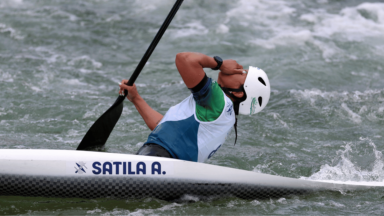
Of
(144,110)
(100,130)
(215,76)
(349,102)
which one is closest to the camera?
(144,110)

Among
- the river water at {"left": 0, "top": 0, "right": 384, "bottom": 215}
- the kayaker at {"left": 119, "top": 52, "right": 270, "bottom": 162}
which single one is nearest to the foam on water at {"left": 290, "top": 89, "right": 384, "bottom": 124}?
the river water at {"left": 0, "top": 0, "right": 384, "bottom": 215}

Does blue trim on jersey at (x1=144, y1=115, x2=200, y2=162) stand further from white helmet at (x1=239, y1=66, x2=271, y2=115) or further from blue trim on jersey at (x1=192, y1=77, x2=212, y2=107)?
white helmet at (x1=239, y1=66, x2=271, y2=115)

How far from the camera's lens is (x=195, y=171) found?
135 inches

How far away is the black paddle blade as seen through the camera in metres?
4.20

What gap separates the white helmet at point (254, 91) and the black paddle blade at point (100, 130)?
4.16 feet

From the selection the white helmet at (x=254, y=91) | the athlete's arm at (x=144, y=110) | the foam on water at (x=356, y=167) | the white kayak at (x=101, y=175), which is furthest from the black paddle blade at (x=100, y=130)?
the foam on water at (x=356, y=167)

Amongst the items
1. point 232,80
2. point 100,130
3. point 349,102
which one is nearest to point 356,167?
point 232,80

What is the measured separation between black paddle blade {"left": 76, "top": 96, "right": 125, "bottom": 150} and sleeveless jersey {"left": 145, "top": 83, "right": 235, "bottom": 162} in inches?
36.4

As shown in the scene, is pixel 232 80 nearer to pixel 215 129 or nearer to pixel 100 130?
pixel 215 129

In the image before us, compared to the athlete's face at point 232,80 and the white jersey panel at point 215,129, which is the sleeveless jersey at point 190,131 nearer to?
the white jersey panel at point 215,129

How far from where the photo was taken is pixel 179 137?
3312 mm

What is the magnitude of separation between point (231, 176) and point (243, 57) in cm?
520

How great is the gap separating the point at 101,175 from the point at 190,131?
2.43ft

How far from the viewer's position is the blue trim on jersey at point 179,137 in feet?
10.8
